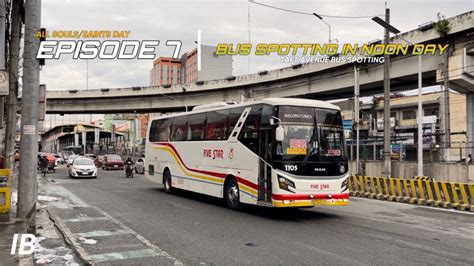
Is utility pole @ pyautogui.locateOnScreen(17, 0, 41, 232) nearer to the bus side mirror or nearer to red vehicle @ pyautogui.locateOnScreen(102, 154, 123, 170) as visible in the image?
the bus side mirror

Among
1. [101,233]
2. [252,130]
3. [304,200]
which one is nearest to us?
[101,233]

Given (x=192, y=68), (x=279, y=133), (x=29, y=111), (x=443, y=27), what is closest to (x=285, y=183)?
(x=279, y=133)

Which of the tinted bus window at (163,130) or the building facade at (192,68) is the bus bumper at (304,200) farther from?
the building facade at (192,68)

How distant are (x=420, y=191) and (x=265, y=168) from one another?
7.59 metres

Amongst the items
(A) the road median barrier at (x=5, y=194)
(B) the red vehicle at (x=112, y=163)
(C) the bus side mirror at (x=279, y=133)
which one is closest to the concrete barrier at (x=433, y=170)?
(C) the bus side mirror at (x=279, y=133)

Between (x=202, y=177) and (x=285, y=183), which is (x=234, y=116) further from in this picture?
(x=285, y=183)

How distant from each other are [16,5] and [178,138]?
12.1m

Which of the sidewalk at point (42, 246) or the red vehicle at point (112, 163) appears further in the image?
the red vehicle at point (112, 163)

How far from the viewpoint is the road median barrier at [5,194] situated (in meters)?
10.5

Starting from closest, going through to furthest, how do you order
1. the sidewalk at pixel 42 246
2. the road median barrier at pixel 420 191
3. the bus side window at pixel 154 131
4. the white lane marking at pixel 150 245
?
the sidewalk at pixel 42 246 < the white lane marking at pixel 150 245 < the road median barrier at pixel 420 191 < the bus side window at pixel 154 131

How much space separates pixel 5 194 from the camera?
1070 centimetres

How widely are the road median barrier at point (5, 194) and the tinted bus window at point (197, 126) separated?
684cm

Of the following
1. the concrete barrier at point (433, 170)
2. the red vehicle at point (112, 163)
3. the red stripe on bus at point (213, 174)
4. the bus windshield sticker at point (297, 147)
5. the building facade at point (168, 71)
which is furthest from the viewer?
the building facade at point (168, 71)

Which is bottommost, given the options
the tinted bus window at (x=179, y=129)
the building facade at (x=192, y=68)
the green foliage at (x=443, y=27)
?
the tinted bus window at (x=179, y=129)
